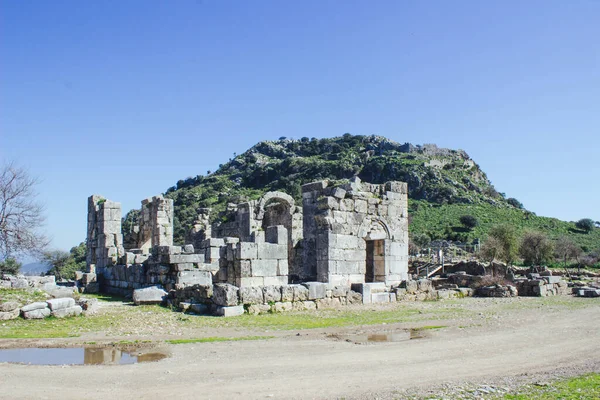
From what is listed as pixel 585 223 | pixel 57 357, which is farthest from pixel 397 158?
pixel 57 357

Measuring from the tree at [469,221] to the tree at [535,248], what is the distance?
16054 millimetres

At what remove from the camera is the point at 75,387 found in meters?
5.93

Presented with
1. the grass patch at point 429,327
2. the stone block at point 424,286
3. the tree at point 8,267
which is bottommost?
the grass patch at point 429,327

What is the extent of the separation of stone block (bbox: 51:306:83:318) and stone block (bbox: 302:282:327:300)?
584 centimetres

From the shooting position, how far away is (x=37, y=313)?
11500mm

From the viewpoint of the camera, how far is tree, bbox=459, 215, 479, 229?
58.8 metres

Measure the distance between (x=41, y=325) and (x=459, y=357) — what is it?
8.20 metres

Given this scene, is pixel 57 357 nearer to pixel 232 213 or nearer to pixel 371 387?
pixel 371 387

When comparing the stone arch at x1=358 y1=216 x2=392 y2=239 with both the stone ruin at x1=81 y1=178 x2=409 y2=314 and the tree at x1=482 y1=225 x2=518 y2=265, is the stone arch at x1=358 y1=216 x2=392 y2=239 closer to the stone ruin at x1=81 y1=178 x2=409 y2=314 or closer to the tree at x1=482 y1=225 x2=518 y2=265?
the stone ruin at x1=81 y1=178 x2=409 y2=314

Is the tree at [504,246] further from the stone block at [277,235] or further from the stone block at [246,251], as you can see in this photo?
the stone block at [246,251]

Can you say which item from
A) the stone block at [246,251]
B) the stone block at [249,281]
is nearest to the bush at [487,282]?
the stone block at [249,281]

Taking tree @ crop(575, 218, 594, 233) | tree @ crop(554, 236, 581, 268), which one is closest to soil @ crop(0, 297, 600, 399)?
tree @ crop(554, 236, 581, 268)

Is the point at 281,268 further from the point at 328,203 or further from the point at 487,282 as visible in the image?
the point at 487,282

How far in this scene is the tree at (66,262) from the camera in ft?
132
